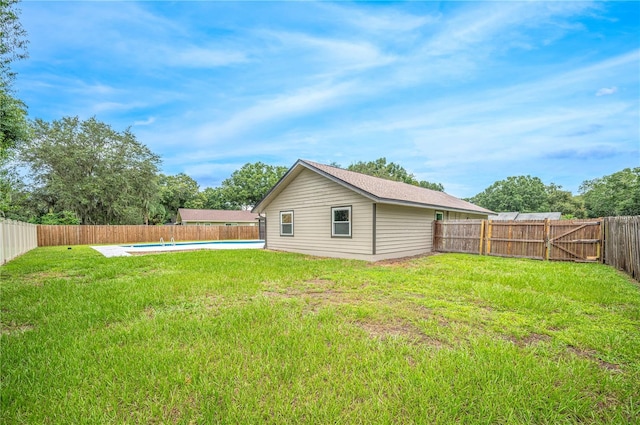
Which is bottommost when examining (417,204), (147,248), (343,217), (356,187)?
(147,248)

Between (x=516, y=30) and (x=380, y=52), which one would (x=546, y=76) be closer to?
(x=516, y=30)

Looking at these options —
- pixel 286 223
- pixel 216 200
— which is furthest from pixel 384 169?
pixel 286 223

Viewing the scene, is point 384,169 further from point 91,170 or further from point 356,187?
point 91,170

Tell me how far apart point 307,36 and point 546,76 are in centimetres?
950

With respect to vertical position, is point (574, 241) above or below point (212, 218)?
below

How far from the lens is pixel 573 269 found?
A: 8094 mm

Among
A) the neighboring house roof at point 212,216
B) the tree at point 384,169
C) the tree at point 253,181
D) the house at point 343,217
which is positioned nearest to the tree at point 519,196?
the tree at point 384,169

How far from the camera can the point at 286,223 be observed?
45.2ft

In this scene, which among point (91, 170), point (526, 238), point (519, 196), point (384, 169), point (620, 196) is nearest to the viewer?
point (526, 238)

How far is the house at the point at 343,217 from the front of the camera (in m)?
10.3

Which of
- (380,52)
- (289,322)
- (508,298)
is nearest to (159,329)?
(289,322)

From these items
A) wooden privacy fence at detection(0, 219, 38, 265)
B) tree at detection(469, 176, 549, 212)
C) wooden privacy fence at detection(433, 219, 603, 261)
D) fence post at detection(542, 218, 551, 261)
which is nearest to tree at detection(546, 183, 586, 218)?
tree at detection(469, 176, 549, 212)

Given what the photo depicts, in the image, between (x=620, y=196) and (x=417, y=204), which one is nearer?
(x=417, y=204)

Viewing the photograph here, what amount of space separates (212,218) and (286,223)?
83.8 ft
